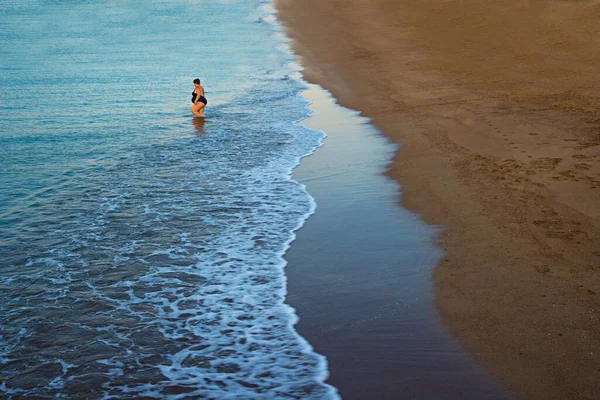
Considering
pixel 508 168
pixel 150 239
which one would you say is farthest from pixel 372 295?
pixel 508 168

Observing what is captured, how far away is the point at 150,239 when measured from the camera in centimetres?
963

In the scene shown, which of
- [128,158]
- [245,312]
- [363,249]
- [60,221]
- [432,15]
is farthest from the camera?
[432,15]

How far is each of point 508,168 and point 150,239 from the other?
5.84 meters

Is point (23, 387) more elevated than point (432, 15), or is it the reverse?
point (432, 15)

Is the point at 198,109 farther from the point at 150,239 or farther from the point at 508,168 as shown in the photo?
the point at 508,168

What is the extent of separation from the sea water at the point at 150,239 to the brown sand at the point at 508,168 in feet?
6.04

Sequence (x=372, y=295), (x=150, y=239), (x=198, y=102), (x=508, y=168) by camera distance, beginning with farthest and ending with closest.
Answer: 1. (x=198, y=102)
2. (x=508, y=168)
3. (x=150, y=239)
4. (x=372, y=295)

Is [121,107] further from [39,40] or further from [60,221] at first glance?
[39,40]

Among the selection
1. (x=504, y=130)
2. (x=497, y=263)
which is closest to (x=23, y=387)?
(x=497, y=263)

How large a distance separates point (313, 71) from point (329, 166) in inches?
529

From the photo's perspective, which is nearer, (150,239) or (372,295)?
(372,295)

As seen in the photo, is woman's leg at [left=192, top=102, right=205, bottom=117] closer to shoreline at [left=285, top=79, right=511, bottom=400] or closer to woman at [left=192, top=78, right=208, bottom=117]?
woman at [left=192, top=78, right=208, bottom=117]

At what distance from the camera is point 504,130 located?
1355cm

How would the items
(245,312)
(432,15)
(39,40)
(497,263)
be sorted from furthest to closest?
1. (39,40)
2. (432,15)
3. (497,263)
4. (245,312)
